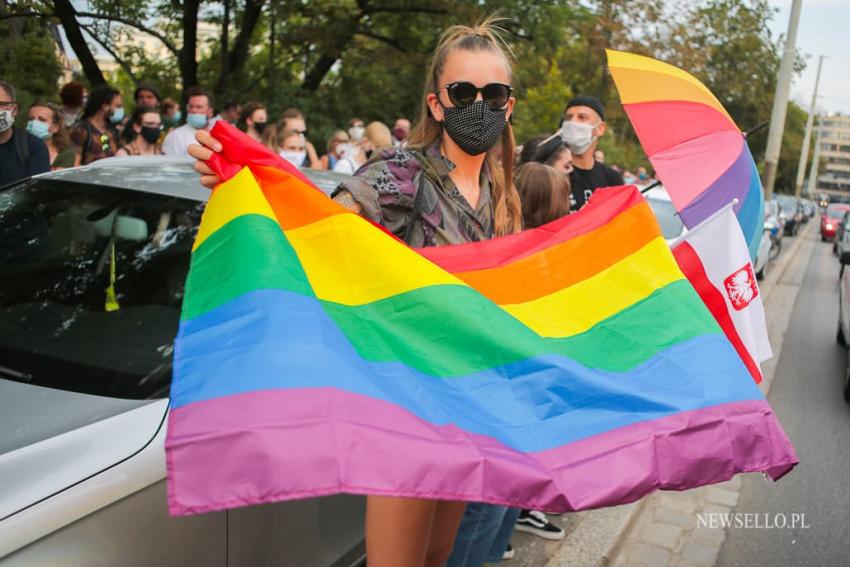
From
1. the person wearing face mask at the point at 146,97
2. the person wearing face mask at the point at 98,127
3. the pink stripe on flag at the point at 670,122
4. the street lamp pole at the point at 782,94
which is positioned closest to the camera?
the pink stripe on flag at the point at 670,122

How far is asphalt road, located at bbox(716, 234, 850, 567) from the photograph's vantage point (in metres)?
3.84

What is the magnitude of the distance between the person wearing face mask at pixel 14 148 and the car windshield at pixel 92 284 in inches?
64.7

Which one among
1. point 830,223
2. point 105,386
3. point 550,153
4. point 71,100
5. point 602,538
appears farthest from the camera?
point 830,223

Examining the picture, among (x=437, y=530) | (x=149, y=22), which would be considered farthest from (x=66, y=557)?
(x=149, y=22)

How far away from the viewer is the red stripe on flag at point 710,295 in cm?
262

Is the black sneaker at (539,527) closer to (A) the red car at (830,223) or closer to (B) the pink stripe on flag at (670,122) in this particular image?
(B) the pink stripe on flag at (670,122)

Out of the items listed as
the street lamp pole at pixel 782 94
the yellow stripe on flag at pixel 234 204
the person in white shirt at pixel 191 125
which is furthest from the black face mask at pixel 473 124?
the street lamp pole at pixel 782 94

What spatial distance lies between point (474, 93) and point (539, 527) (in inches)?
91.6

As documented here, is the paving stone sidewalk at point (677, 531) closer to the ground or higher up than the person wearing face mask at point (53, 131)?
closer to the ground

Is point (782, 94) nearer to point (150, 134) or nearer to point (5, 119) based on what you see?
point (150, 134)

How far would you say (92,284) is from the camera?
9.47 ft

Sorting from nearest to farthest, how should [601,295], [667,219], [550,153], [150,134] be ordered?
1. [601,295]
2. [550,153]
3. [150,134]
4. [667,219]

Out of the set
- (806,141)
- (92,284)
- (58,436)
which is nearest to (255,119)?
(92,284)

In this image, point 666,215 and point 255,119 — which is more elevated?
point 255,119
